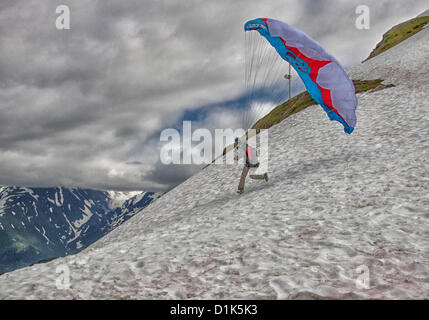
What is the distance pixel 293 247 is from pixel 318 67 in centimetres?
935

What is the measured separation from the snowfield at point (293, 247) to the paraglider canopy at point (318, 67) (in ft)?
9.51

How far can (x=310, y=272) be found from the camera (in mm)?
6137

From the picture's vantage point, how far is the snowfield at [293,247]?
19.2ft

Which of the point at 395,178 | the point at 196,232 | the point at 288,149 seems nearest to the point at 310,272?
the point at 196,232

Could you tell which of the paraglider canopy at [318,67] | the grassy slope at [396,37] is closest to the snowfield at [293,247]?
the paraglider canopy at [318,67]

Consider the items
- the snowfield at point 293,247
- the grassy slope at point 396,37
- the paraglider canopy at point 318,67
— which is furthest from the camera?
the grassy slope at point 396,37

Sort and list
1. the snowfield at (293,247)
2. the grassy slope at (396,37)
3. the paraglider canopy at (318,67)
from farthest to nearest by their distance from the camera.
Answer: the grassy slope at (396,37) → the paraglider canopy at (318,67) → the snowfield at (293,247)

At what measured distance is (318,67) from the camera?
546 inches

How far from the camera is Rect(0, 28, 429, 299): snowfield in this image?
19.2 ft

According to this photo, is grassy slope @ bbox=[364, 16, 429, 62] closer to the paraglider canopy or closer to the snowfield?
the snowfield

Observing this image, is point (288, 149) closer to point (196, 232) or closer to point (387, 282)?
point (196, 232)

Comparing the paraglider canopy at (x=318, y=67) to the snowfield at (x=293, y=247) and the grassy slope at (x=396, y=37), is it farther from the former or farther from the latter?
the grassy slope at (x=396, y=37)

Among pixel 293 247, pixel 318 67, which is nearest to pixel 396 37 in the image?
pixel 318 67
